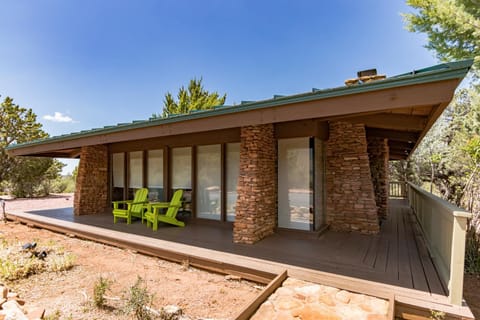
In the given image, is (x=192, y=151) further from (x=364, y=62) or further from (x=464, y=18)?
(x=364, y=62)

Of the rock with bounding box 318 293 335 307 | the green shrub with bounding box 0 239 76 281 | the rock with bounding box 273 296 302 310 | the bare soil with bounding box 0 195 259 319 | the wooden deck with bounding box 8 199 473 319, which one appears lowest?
the bare soil with bounding box 0 195 259 319

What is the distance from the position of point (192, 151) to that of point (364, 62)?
10273 millimetres

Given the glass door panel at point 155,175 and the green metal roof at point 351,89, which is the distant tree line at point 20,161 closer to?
the glass door panel at point 155,175

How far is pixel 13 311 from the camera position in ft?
8.40

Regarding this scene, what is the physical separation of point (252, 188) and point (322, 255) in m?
1.57

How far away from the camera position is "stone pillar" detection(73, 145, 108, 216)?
7.57m

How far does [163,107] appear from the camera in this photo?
82.0 feet

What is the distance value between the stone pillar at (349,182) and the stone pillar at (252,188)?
5.59ft

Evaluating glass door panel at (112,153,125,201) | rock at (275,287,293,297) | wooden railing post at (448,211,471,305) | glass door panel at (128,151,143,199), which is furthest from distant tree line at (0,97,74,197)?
wooden railing post at (448,211,471,305)

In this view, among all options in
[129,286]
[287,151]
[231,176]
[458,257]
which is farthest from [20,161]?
[458,257]

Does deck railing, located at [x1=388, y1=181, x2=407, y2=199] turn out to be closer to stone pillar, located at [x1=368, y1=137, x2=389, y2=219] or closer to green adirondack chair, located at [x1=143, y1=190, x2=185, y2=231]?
stone pillar, located at [x1=368, y1=137, x2=389, y2=219]

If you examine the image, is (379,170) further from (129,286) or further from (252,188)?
(129,286)


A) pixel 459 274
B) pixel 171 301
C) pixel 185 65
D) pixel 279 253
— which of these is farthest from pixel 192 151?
pixel 185 65

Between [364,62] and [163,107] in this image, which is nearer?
[364,62]
